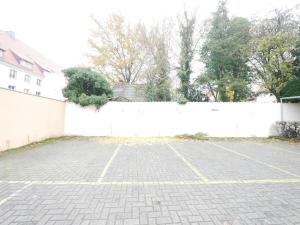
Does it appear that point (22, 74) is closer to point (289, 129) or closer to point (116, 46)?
point (116, 46)

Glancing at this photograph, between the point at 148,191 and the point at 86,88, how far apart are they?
432 inches

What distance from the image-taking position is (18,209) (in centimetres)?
320

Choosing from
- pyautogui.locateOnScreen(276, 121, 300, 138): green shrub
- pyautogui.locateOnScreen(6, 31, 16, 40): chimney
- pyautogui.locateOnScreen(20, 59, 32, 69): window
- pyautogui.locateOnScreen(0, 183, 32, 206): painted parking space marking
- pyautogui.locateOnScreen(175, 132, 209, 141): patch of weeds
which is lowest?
pyautogui.locateOnScreen(0, 183, 32, 206): painted parking space marking

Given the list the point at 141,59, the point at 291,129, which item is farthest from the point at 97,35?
the point at 291,129

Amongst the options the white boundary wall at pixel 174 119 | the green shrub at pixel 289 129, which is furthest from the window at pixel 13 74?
the green shrub at pixel 289 129

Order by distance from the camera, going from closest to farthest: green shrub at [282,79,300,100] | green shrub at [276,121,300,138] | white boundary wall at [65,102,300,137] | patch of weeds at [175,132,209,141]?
1. green shrub at [276,121,300,138]
2. patch of weeds at [175,132,209,141]
3. green shrub at [282,79,300,100]
4. white boundary wall at [65,102,300,137]

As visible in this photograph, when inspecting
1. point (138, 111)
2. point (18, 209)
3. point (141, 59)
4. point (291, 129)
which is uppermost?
point (141, 59)

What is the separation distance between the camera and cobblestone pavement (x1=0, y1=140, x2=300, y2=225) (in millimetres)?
2988

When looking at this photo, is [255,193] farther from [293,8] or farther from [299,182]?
[293,8]

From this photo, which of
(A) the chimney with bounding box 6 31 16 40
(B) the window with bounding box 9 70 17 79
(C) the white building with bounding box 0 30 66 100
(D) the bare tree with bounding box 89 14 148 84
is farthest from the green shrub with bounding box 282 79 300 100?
(A) the chimney with bounding box 6 31 16 40

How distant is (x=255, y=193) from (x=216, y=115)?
9.40 metres

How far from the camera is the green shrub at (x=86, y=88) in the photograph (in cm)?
1283

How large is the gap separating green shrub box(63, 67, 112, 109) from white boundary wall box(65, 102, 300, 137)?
50 cm

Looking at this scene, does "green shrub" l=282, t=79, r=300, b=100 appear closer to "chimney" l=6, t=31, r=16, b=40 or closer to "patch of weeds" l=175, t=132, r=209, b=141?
"patch of weeds" l=175, t=132, r=209, b=141
